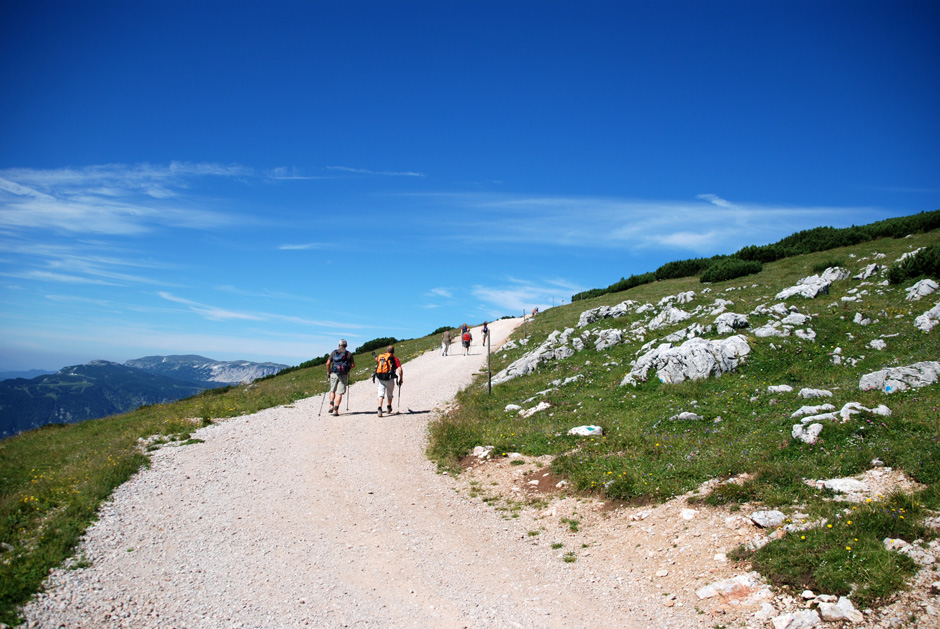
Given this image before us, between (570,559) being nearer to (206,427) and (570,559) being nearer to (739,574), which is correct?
(739,574)

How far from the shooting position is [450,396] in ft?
79.9

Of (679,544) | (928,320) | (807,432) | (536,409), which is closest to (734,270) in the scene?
(928,320)

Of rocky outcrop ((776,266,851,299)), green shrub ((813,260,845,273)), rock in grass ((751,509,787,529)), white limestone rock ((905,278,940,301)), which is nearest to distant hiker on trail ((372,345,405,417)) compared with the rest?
rock in grass ((751,509,787,529))

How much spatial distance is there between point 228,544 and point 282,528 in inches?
41.0

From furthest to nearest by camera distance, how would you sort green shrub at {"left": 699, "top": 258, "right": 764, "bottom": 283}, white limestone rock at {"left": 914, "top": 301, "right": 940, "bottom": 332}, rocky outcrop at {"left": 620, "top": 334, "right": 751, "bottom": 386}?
green shrub at {"left": 699, "top": 258, "right": 764, "bottom": 283}, rocky outcrop at {"left": 620, "top": 334, "right": 751, "bottom": 386}, white limestone rock at {"left": 914, "top": 301, "right": 940, "bottom": 332}

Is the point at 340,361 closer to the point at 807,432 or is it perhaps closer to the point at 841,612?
the point at 807,432

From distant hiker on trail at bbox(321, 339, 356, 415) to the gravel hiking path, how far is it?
5.58m

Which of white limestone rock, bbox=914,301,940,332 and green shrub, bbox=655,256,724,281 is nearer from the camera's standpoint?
white limestone rock, bbox=914,301,940,332

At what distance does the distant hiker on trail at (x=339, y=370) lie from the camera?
65.2ft

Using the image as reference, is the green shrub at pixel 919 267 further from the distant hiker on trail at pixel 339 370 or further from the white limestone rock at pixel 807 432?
the distant hiker on trail at pixel 339 370

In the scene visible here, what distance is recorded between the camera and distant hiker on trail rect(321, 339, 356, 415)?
65.2 feet

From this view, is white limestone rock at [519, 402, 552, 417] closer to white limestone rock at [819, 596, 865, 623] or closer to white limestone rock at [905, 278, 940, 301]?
white limestone rock at [819, 596, 865, 623]

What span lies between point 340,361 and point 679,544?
14647mm

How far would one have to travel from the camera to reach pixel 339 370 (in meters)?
19.9
